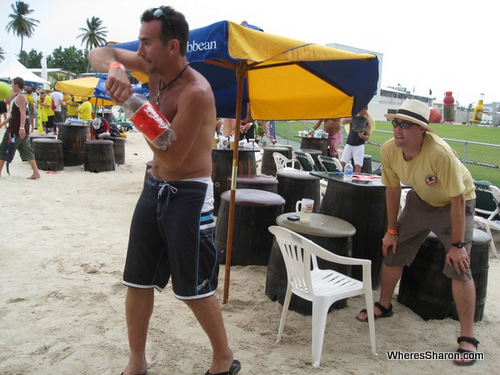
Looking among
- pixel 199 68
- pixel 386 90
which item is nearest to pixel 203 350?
pixel 199 68

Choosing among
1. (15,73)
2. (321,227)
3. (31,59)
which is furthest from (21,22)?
(321,227)

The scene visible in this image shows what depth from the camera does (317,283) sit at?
118 inches

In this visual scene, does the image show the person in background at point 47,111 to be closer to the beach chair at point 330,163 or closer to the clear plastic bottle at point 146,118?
the beach chair at point 330,163

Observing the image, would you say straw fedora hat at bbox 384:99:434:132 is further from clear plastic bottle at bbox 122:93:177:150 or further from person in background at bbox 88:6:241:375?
clear plastic bottle at bbox 122:93:177:150

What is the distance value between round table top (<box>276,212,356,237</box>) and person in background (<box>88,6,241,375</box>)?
1.14 metres

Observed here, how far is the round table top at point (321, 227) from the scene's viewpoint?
3264 mm

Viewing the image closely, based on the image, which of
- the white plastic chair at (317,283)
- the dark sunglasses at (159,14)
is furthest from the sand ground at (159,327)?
the dark sunglasses at (159,14)

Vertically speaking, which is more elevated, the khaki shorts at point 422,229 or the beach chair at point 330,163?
the beach chair at point 330,163

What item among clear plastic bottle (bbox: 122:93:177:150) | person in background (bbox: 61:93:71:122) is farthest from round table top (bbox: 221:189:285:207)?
person in background (bbox: 61:93:71:122)

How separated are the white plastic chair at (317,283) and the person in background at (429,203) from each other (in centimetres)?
60

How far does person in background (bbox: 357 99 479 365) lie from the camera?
9.45 feet

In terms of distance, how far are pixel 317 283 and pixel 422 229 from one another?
97 centimetres

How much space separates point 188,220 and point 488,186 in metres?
5.13

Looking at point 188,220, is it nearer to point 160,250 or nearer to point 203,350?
point 160,250
